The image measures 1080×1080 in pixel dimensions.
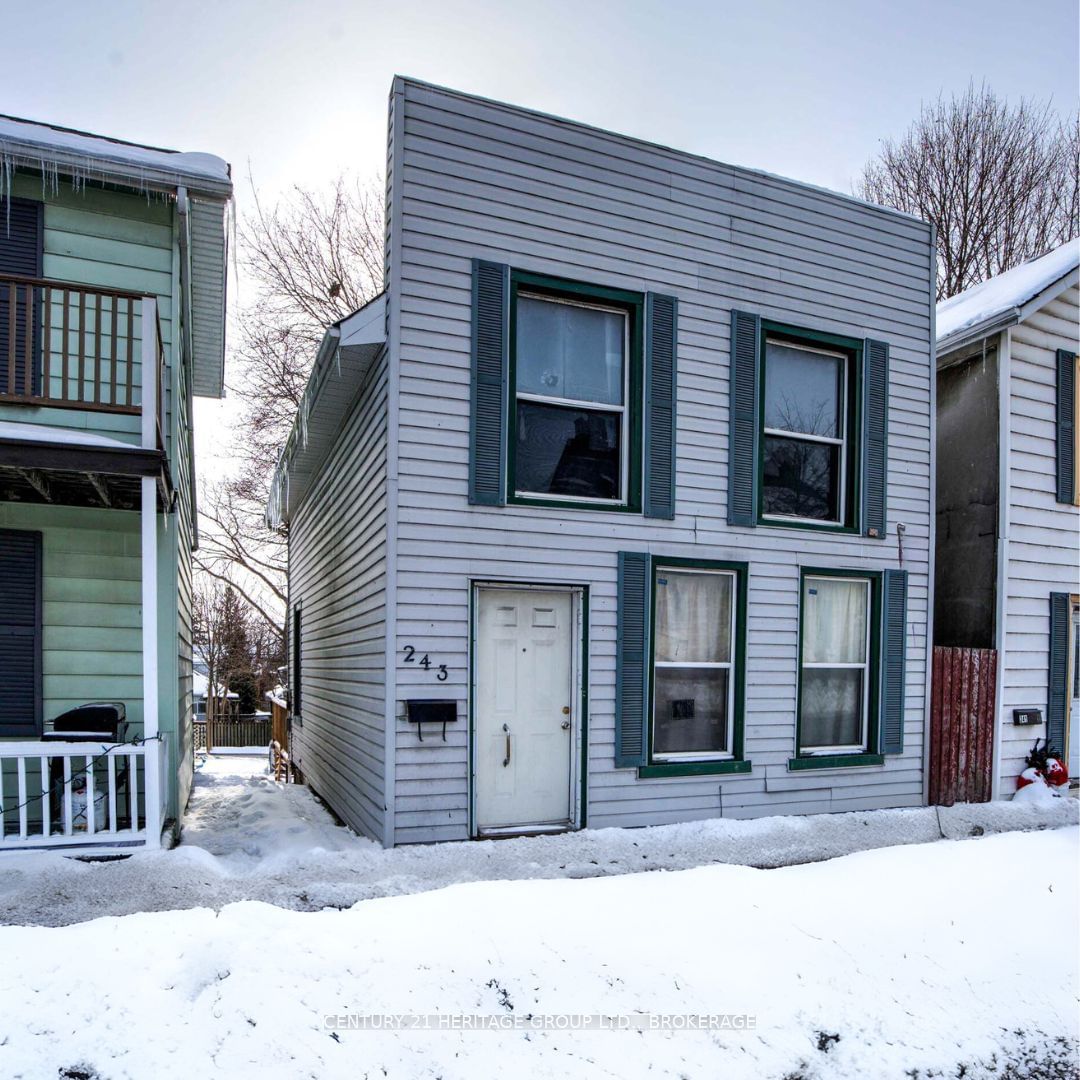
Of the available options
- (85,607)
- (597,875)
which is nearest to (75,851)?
(85,607)

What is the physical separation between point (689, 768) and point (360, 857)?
253cm

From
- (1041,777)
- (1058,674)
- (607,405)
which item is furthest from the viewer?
(1058,674)

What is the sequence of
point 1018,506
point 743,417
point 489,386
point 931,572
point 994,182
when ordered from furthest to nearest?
point 994,182 < point 1018,506 < point 931,572 < point 743,417 < point 489,386

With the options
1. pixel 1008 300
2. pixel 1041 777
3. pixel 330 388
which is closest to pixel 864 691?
pixel 1041 777

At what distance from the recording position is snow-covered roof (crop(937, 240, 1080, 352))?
7266mm

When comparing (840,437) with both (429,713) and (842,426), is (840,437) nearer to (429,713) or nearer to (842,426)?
(842,426)

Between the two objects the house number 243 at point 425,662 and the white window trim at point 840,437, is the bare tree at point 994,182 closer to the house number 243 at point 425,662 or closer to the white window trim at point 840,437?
the white window trim at point 840,437

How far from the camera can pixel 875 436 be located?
682 centimetres

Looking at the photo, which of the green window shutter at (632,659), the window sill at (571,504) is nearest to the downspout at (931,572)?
the green window shutter at (632,659)

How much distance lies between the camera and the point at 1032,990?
3.81m

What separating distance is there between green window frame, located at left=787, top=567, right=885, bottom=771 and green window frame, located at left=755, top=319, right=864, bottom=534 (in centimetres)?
41

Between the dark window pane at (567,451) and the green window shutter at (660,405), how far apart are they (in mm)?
263

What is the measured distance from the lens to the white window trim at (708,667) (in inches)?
230

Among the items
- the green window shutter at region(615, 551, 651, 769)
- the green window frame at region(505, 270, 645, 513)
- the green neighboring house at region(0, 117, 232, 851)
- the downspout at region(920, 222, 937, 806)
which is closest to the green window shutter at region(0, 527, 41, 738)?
the green neighboring house at region(0, 117, 232, 851)
